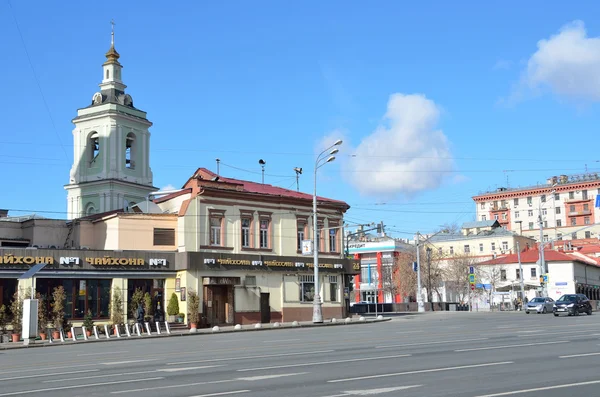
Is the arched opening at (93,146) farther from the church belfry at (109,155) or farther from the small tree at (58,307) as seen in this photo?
the small tree at (58,307)

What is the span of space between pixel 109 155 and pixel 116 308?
2987 centimetres

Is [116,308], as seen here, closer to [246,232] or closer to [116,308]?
[116,308]

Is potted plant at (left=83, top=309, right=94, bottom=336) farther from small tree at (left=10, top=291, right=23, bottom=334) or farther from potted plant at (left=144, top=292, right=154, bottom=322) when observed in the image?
potted plant at (left=144, top=292, right=154, bottom=322)

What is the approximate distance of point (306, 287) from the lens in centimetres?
5219

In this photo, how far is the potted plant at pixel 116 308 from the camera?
1597 inches

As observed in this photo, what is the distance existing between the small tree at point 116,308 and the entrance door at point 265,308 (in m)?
10.1

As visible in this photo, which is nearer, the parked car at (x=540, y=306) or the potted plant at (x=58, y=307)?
the potted plant at (x=58, y=307)

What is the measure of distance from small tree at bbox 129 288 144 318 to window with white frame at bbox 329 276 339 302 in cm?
1559

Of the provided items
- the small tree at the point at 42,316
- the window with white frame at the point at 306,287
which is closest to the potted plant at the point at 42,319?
the small tree at the point at 42,316

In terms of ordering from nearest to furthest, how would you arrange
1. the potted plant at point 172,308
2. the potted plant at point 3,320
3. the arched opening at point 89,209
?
the potted plant at point 3,320 < the potted plant at point 172,308 < the arched opening at point 89,209

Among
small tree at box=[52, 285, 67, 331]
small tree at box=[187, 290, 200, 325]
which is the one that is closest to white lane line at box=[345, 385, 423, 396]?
small tree at box=[52, 285, 67, 331]

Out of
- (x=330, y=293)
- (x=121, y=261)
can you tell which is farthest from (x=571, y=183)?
(x=121, y=261)

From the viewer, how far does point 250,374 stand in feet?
50.5

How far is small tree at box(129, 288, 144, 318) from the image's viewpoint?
43.3 meters
